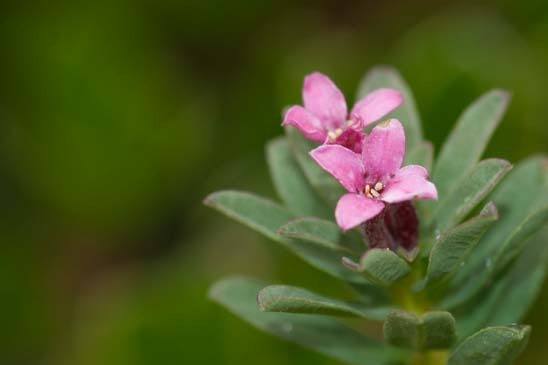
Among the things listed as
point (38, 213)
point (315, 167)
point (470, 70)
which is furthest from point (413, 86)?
point (38, 213)

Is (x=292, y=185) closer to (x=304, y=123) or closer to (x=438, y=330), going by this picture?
(x=304, y=123)

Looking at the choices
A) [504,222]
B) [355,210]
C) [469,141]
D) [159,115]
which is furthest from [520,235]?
[159,115]

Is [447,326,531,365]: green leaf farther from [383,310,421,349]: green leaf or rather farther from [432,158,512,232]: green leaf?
[432,158,512,232]: green leaf

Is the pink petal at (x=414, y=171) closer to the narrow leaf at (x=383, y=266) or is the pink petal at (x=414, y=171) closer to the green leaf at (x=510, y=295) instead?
the narrow leaf at (x=383, y=266)

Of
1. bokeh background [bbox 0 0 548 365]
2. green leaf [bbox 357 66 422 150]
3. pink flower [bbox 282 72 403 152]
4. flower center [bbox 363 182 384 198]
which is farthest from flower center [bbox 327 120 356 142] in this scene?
bokeh background [bbox 0 0 548 365]

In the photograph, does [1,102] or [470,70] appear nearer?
[470,70]

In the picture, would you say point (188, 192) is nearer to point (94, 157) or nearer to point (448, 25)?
point (94, 157)
